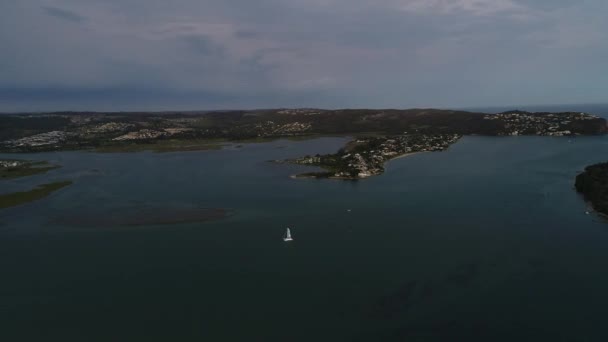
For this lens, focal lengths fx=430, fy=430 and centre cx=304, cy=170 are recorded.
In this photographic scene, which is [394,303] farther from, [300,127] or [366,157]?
[300,127]

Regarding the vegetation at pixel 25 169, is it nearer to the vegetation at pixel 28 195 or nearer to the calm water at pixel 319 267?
the vegetation at pixel 28 195

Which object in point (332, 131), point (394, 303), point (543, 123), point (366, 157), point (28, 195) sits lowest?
point (394, 303)

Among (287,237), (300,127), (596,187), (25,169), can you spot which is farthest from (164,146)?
(596,187)

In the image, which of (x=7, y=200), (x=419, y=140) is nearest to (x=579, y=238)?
(x=7, y=200)

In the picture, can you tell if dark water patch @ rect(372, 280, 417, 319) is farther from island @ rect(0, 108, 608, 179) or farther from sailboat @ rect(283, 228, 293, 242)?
island @ rect(0, 108, 608, 179)

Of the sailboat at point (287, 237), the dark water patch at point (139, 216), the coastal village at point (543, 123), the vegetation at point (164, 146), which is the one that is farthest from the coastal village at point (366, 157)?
the vegetation at point (164, 146)
